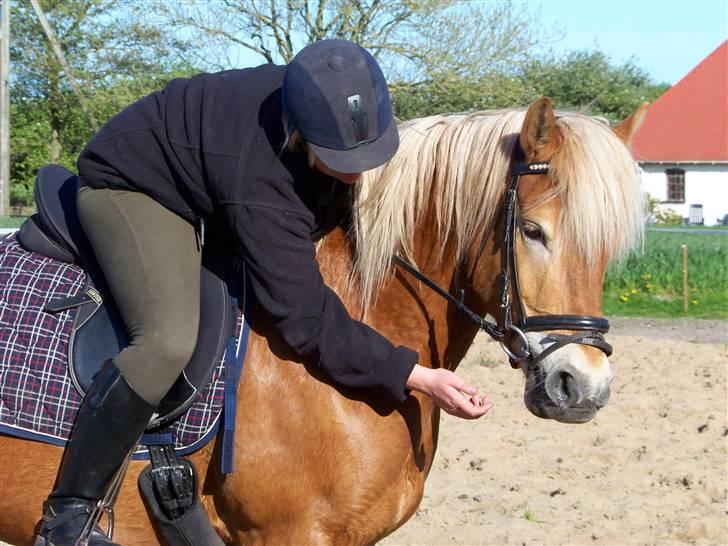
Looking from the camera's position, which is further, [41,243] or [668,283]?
[668,283]

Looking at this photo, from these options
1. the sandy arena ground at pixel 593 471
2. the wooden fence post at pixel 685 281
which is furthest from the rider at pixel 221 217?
the wooden fence post at pixel 685 281

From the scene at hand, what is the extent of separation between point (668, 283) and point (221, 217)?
12.8 m

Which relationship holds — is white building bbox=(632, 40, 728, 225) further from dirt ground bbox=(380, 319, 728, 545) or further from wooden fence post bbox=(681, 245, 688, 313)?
dirt ground bbox=(380, 319, 728, 545)

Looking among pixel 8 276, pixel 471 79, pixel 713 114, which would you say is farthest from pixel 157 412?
pixel 713 114

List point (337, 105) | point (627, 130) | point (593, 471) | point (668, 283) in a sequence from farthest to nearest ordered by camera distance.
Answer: point (668, 283)
point (593, 471)
point (627, 130)
point (337, 105)

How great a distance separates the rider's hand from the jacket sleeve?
0.13 feet

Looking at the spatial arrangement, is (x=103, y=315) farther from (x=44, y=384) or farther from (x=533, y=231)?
(x=533, y=231)

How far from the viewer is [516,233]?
246 centimetres

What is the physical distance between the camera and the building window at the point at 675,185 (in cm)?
3806

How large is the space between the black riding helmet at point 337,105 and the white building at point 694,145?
3588cm

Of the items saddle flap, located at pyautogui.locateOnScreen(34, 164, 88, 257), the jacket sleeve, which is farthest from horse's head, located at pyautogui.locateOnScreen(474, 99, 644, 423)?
saddle flap, located at pyautogui.locateOnScreen(34, 164, 88, 257)

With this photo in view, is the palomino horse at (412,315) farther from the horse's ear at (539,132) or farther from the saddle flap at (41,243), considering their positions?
the saddle flap at (41,243)

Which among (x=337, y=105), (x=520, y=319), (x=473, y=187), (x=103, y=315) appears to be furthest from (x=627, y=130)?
(x=103, y=315)

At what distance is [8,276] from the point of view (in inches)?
108
